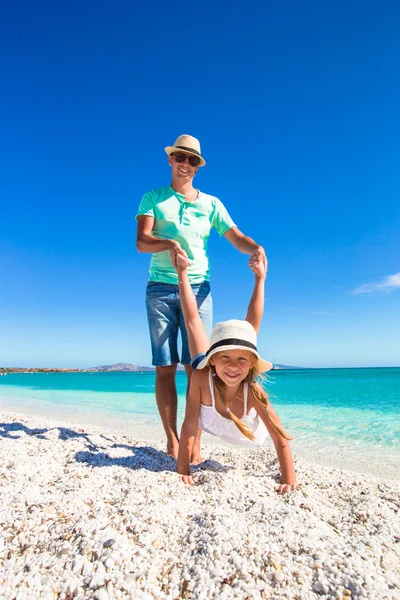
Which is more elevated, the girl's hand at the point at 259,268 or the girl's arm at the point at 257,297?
the girl's hand at the point at 259,268

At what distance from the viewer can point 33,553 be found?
1616 mm

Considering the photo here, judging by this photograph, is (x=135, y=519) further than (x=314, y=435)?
No

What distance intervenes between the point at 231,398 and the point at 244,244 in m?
1.62

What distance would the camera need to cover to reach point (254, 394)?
2.90m

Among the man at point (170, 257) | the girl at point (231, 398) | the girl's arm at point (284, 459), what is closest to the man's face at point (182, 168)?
the man at point (170, 257)

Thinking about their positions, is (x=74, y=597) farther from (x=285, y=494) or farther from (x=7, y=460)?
(x=7, y=460)

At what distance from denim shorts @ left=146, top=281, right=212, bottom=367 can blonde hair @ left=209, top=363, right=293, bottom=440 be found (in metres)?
0.66

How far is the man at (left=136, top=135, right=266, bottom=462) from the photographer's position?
356 centimetres

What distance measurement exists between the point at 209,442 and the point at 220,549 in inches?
133

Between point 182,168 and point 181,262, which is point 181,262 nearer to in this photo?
point 181,262

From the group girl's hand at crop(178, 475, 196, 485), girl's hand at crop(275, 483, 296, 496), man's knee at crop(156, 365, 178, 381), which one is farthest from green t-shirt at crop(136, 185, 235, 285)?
girl's hand at crop(275, 483, 296, 496)

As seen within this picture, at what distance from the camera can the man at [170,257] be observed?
3562 mm

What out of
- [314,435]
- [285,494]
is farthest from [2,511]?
[314,435]

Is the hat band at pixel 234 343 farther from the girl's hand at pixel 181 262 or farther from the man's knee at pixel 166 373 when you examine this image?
the man's knee at pixel 166 373
